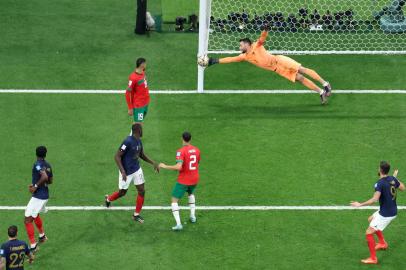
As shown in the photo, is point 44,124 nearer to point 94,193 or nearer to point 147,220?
point 94,193

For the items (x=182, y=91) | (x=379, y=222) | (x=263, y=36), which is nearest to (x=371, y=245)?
(x=379, y=222)

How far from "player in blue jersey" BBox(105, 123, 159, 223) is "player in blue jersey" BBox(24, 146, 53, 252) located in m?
1.50

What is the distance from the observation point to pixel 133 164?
19.6 meters

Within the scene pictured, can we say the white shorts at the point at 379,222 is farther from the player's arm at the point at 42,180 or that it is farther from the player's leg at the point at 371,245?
the player's arm at the point at 42,180

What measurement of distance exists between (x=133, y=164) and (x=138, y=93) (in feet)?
9.43

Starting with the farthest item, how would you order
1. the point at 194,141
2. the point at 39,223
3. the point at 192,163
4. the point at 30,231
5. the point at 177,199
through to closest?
1. the point at 194,141
2. the point at 177,199
3. the point at 192,163
4. the point at 39,223
5. the point at 30,231

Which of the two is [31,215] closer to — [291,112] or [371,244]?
[371,244]

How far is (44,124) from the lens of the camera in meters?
23.9

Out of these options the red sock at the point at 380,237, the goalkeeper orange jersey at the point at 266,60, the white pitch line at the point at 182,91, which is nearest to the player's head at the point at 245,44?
the goalkeeper orange jersey at the point at 266,60

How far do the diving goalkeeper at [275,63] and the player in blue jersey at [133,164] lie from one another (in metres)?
5.75

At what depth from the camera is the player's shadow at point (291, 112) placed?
80.5 feet

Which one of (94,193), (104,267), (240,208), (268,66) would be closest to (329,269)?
(240,208)

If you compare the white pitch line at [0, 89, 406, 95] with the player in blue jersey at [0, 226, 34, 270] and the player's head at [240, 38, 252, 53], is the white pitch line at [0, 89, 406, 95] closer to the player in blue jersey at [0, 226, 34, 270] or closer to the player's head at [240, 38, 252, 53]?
the player's head at [240, 38, 252, 53]

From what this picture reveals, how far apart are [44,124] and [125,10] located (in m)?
8.11
